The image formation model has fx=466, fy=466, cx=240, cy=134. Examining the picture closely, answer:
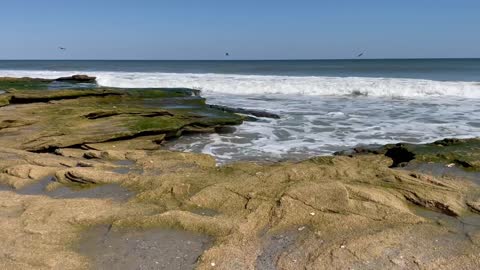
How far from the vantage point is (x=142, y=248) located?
3908mm

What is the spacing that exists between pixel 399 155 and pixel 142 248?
5.40m

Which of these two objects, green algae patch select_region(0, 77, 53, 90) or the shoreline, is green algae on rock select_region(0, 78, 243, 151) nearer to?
the shoreline

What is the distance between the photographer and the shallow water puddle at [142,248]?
3654 millimetres

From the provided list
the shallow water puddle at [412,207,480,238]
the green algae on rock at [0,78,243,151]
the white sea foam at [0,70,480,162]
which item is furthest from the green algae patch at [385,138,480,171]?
the green algae on rock at [0,78,243,151]

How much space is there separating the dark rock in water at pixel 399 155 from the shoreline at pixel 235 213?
0.29 ft

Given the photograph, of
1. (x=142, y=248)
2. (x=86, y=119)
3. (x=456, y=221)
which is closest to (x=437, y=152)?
(x=456, y=221)

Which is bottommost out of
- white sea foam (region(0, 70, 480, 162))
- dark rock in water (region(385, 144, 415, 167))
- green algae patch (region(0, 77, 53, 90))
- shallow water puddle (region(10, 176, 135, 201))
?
white sea foam (region(0, 70, 480, 162))

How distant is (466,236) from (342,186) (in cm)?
125

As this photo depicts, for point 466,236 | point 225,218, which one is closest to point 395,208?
point 466,236

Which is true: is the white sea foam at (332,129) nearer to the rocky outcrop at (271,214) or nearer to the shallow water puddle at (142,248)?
the rocky outcrop at (271,214)

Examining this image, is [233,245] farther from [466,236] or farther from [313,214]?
[466,236]

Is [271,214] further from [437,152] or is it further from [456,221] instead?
[437,152]

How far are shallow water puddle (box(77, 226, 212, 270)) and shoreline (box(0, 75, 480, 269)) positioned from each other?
11 millimetres

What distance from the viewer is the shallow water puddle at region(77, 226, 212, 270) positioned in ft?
12.0
